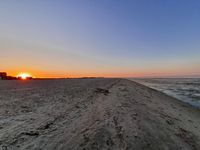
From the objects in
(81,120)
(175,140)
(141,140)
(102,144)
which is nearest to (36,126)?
(81,120)

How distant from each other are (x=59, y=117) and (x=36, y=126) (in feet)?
4.56

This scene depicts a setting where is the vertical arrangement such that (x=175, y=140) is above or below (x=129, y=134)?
below

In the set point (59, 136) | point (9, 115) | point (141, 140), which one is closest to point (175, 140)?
point (141, 140)

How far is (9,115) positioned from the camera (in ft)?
26.9

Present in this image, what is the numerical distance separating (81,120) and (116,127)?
1.62 metres

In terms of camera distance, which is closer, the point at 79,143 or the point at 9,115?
the point at 79,143

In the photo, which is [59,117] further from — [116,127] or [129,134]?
[129,134]

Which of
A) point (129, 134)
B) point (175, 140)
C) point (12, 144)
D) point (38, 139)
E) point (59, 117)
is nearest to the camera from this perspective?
point (12, 144)

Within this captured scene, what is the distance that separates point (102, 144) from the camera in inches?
202

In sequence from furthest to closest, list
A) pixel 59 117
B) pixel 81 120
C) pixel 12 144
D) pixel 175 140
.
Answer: pixel 59 117, pixel 81 120, pixel 175 140, pixel 12 144

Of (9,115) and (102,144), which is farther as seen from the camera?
Answer: (9,115)

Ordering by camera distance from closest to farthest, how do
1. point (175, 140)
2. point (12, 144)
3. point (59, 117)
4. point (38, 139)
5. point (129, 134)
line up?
point (12, 144) < point (38, 139) < point (129, 134) < point (175, 140) < point (59, 117)

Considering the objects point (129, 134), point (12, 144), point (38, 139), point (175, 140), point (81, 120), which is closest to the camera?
point (12, 144)

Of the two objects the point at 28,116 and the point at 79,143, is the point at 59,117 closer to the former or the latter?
the point at 28,116
